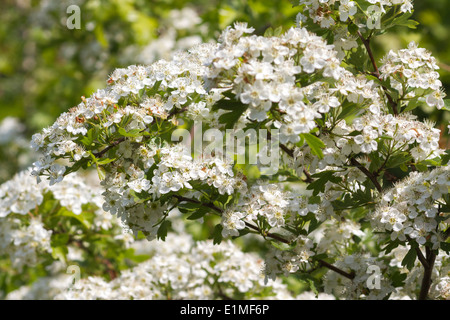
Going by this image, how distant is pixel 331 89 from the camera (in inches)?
68.3

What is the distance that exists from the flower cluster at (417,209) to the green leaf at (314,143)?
1.06 ft

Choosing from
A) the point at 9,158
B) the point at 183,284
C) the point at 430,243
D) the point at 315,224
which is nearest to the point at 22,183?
the point at 183,284

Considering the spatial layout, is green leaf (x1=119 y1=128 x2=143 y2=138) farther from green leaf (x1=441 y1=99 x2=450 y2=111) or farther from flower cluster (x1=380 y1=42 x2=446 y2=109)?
green leaf (x1=441 y1=99 x2=450 y2=111)

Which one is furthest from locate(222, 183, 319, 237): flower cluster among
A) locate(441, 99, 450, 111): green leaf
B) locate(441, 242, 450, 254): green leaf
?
locate(441, 99, 450, 111): green leaf

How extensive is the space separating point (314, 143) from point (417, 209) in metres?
0.45

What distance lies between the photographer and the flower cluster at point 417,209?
1772 mm

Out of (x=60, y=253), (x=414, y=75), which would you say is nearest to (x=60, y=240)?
(x=60, y=253)

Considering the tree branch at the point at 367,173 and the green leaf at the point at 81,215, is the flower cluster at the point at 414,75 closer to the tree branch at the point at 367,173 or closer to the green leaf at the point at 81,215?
the tree branch at the point at 367,173

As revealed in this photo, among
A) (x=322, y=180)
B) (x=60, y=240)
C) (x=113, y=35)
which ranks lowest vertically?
(x=60, y=240)

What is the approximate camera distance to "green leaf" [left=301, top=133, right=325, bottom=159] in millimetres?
1639

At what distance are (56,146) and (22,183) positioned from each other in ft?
3.53

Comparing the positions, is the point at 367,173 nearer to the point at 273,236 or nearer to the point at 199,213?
the point at 273,236

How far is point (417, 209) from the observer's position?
1821 mm

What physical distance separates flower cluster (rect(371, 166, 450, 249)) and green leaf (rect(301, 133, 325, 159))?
32 centimetres
